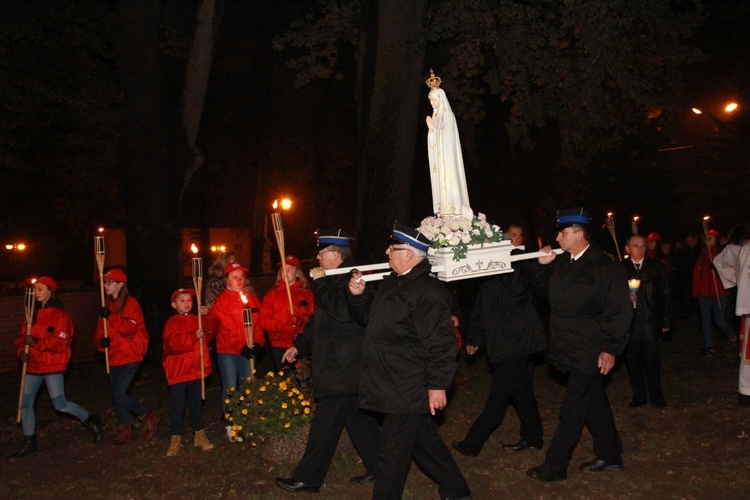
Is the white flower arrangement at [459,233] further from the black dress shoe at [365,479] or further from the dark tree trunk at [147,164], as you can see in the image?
the dark tree trunk at [147,164]

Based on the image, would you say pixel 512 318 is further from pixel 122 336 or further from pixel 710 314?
pixel 710 314

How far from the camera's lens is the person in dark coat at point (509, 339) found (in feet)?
22.4

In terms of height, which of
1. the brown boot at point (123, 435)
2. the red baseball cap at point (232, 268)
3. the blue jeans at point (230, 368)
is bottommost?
the brown boot at point (123, 435)

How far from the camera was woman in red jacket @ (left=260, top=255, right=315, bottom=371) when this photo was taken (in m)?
8.01

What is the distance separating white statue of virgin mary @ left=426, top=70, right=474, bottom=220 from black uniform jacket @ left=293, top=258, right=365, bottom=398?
0.97 metres

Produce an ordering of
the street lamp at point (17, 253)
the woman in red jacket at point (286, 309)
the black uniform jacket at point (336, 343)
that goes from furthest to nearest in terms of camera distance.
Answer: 1. the street lamp at point (17, 253)
2. the woman in red jacket at point (286, 309)
3. the black uniform jacket at point (336, 343)

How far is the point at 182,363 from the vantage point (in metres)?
7.48

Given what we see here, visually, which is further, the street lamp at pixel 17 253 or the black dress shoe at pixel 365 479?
the street lamp at pixel 17 253

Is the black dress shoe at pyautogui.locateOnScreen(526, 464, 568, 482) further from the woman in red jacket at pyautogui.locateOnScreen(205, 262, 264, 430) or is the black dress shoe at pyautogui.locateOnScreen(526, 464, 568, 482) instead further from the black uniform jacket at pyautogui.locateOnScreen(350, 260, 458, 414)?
the woman in red jacket at pyautogui.locateOnScreen(205, 262, 264, 430)

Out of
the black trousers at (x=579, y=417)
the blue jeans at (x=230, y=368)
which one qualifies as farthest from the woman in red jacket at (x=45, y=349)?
the black trousers at (x=579, y=417)

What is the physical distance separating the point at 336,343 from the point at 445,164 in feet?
5.79

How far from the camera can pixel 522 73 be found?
1235 cm

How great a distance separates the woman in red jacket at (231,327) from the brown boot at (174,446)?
569 mm

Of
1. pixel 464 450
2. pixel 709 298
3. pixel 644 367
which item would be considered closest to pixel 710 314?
pixel 709 298
